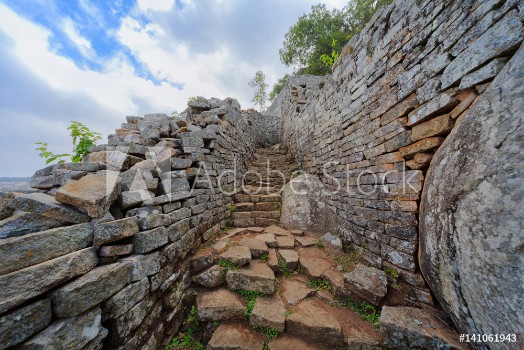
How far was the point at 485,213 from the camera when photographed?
1407 millimetres

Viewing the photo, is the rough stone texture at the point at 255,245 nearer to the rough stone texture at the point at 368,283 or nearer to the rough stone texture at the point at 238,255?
the rough stone texture at the point at 238,255

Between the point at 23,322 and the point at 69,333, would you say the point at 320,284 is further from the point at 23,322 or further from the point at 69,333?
the point at 23,322

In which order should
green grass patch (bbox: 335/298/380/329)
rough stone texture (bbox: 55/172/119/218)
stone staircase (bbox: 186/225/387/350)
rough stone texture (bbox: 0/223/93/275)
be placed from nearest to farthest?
rough stone texture (bbox: 0/223/93/275), rough stone texture (bbox: 55/172/119/218), stone staircase (bbox: 186/225/387/350), green grass patch (bbox: 335/298/380/329)

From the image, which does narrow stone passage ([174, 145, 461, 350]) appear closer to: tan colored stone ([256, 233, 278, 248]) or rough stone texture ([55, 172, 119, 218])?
tan colored stone ([256, 233, 278, 248])

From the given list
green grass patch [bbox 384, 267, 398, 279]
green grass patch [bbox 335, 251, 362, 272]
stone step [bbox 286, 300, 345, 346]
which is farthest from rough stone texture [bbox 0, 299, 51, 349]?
green grass patch [bbox 384, 267, 398, 279]

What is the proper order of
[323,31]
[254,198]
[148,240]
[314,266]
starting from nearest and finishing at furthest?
[148,240] < [314,266] < [254,198] < [323,31]

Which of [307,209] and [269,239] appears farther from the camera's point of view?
[307,209]

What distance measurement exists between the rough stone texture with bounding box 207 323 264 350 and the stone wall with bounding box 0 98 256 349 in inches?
24.7

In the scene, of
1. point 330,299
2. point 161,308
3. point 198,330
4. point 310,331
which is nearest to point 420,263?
point 330,299

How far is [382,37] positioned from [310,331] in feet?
13.8

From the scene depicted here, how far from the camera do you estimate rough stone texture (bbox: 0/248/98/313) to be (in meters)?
1.11

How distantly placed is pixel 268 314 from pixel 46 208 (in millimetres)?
2485

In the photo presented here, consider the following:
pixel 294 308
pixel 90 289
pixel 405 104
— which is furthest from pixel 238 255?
pixel 405 104

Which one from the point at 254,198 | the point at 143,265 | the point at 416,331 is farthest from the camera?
the point at 254,198
